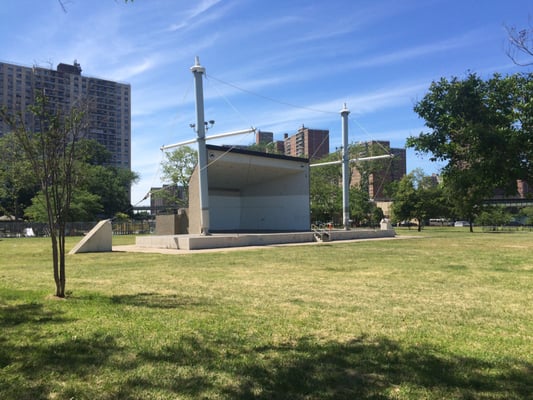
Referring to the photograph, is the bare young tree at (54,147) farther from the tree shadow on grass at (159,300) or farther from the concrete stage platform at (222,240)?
the concrete stage platform at (222,240)

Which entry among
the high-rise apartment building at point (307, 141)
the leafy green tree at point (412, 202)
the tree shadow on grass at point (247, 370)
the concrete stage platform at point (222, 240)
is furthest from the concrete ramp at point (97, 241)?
the high-rise apartment building at point (307, 141)

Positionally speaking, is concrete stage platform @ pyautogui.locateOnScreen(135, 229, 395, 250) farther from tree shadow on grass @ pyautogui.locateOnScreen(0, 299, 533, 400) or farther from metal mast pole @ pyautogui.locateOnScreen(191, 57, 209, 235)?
tree shadow on grass @ pyautogui.locateOnScreen(0, 299, 533, 400)

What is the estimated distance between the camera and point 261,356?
14.9 ft

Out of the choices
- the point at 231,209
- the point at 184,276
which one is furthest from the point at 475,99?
the point at 231,209

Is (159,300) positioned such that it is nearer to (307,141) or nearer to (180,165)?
(180,165)

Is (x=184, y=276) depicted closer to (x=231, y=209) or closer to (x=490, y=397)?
(x=490, y=397)

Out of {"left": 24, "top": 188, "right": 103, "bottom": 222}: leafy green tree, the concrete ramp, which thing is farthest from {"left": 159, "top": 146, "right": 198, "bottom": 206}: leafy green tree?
the concrete ramp

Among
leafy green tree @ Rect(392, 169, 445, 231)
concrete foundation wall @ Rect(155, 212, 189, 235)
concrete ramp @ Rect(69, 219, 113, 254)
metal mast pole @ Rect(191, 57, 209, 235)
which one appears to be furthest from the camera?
leafy green tree @ Rect(392, 169, 445, 231)

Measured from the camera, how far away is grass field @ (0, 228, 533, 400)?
3.74 meters

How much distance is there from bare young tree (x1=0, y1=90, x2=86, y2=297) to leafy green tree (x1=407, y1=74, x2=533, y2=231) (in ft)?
20.2

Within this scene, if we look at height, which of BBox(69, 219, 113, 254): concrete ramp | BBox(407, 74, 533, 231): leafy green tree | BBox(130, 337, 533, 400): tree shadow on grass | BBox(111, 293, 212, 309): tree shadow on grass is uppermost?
BBox(407, 74, 533, 231): leafy green tree

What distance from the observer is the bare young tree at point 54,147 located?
7.66 metres

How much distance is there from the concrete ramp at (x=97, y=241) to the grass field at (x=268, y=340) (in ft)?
33.7

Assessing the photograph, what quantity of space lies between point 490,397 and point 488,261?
41.5 feet
